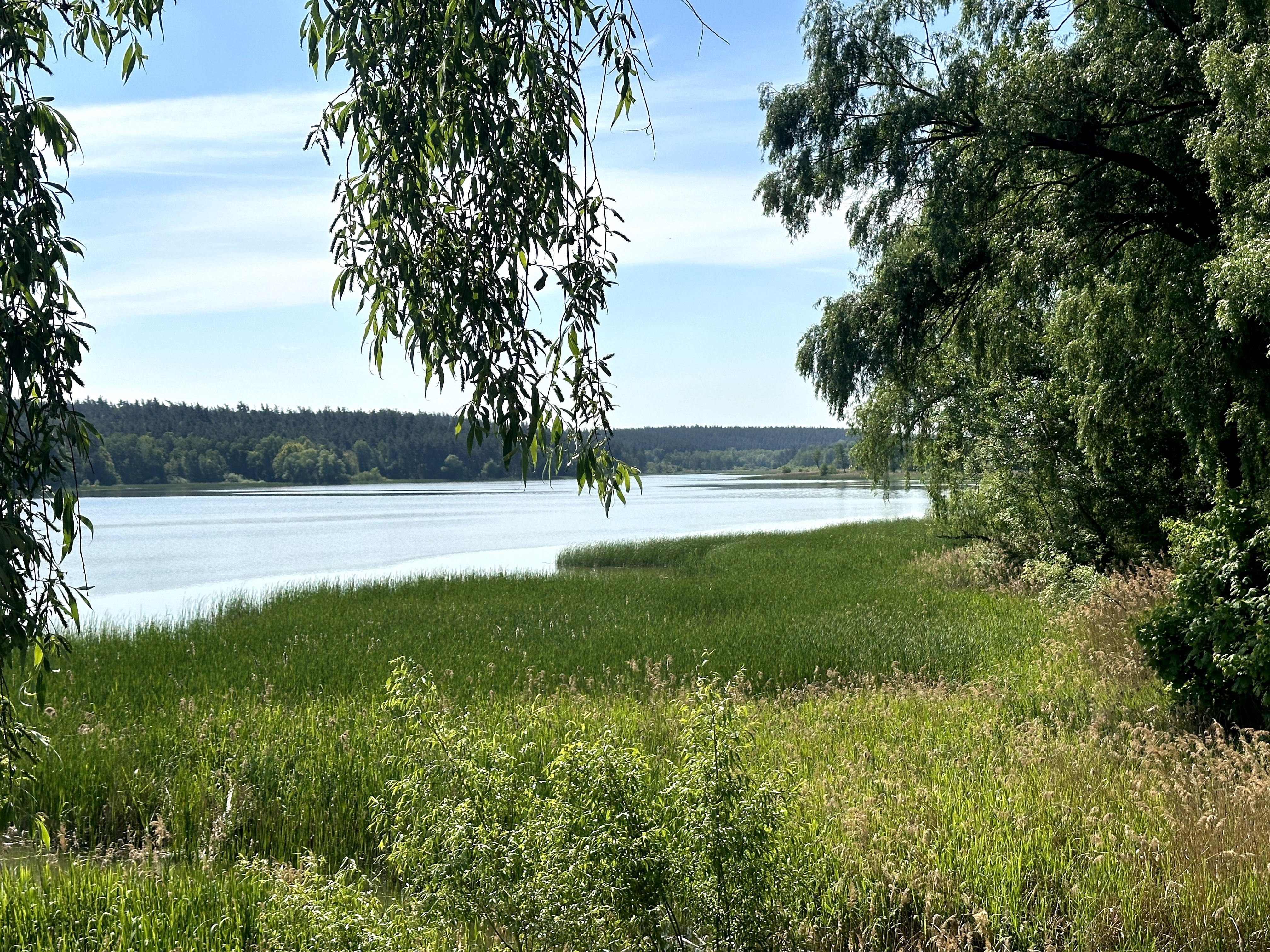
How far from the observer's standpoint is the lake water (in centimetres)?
2977

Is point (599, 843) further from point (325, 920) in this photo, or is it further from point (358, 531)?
point (358, 531)

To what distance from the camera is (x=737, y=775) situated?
15.2 feet

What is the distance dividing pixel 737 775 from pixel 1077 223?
998 cm

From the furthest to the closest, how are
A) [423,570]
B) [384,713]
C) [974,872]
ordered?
[423,570], [384,713], [974,872]

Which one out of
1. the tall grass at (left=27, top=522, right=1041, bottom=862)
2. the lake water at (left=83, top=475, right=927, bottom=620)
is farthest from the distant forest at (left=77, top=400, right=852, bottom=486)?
the tall grass at (left=27, top=522, right=1041, bottom=862)

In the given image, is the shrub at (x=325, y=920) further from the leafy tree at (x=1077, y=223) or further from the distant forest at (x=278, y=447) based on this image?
the distant forest at (x=278, y=447)

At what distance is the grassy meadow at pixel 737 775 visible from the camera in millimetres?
5285

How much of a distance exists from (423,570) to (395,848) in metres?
27.6

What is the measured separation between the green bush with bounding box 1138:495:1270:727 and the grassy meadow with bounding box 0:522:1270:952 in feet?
1.57

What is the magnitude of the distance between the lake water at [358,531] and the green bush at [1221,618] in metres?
6.49

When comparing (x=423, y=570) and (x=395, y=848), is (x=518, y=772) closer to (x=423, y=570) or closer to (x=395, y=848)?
(x=395, y=848)

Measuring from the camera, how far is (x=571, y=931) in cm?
441

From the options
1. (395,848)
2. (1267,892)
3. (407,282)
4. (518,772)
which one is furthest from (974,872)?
(407,282)

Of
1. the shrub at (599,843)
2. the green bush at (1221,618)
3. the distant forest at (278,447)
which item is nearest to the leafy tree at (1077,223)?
the green bush at (1221,618)
